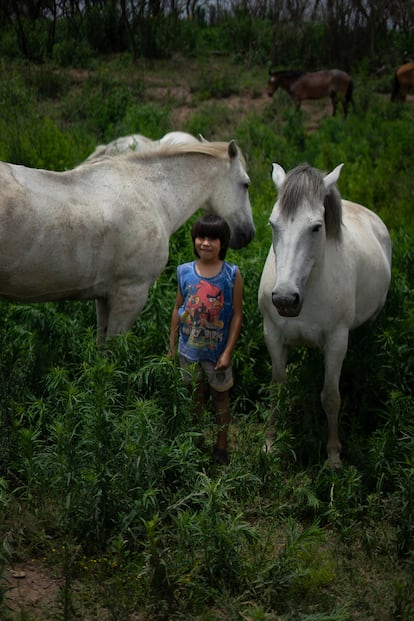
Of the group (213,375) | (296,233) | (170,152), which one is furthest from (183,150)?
(213,375)

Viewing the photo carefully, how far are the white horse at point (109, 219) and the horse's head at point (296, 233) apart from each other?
1110mm

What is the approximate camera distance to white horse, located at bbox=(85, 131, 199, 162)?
16.3ft

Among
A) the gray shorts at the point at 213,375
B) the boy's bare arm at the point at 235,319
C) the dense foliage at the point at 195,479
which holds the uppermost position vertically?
the boy's bare arm at the point at 235,319

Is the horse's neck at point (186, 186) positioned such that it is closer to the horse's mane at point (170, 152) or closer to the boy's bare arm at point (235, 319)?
the horse's mane at point (170, 152)

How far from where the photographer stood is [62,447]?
3.14 m

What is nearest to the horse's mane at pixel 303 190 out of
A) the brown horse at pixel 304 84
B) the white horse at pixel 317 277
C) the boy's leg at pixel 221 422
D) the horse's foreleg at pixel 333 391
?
the white horse at pixel 317 277

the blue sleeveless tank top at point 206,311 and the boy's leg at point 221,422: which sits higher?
the blue sleeveless tank top at point 206,311

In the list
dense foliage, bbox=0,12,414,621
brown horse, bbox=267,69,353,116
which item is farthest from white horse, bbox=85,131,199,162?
brown horse, bbox=267,69,353,116

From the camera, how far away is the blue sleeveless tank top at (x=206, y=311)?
148 inches

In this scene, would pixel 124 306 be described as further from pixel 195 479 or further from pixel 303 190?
pixel 303 190

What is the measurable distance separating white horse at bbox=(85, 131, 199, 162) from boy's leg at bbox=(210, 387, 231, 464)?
1848 mm

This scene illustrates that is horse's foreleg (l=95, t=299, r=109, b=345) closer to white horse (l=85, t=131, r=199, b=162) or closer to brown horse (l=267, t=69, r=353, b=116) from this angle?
white horse (l=85, t=131, r=199, b=162)

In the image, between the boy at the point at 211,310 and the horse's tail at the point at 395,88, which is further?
the horse's tail at the point at 395,88

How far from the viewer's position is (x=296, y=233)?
3508 millimetres
